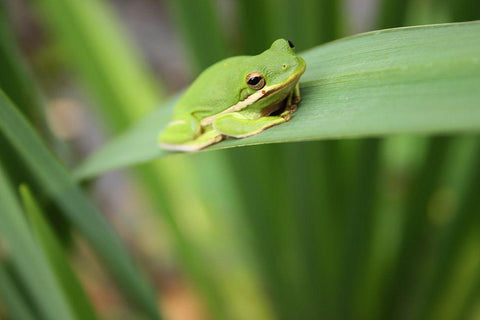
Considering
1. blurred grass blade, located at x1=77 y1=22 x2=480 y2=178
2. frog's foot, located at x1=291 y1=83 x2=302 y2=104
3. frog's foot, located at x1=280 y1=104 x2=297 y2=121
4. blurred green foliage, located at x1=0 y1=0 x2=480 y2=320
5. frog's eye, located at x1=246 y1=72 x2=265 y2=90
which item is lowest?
blurred green foliage, located at x1=0 y1=0 x2=480 y2=320

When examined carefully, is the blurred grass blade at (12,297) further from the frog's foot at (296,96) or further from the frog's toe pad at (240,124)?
the frog's foot at (296,96)

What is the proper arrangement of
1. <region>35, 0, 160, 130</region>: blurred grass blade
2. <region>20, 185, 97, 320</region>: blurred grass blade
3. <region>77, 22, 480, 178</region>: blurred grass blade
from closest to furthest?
<region>77, 22, 480, 178</region>: blurred grass blade, <region>20, 185, 97, 320</region>: blurred grass blade, <region>35, 0, 160, 130</region>: blurred grass blade

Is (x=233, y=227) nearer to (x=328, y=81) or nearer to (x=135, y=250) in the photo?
(x=135, y=250)

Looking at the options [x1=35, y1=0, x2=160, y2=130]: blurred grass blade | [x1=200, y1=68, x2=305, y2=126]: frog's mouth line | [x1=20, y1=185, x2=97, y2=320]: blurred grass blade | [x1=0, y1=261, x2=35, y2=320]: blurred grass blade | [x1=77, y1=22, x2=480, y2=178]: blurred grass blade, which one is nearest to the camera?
[x1=77, y1=22, x2=480, y2=178]: blurred grass blade

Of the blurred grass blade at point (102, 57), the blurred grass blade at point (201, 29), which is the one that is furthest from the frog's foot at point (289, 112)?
the blurred grass blade at point (102, 57)

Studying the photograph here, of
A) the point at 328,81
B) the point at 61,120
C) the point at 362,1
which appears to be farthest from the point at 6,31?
the point at 362,1

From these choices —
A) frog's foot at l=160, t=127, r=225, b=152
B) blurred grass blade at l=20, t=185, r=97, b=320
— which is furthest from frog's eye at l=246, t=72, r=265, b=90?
blurred grass blade at l=20, t=185, r=97, b=320

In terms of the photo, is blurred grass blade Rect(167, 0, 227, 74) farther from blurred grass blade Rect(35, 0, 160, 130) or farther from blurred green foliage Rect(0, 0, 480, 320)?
blurred grass blade Rect(35, 0, 160, 130)

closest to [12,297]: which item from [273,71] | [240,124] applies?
[240,124]
